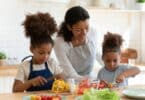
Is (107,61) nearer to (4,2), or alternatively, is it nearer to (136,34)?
(4,2)

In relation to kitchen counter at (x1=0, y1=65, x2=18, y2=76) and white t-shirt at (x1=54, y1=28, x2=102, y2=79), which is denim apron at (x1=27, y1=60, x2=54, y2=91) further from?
kitchen counter at (x1=0, y1=65, x2=18, y2=76)

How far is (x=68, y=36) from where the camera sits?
2482 millimetres

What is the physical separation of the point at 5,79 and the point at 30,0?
3.01 feet

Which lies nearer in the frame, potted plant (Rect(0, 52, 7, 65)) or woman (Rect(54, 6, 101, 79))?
woman (Rect(54, 6, 101, 79))

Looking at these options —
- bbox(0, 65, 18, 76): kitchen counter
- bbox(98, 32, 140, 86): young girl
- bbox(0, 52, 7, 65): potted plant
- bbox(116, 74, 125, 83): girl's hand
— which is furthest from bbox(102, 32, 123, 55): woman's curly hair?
bbox(0, 52, 7, 65): potted plant

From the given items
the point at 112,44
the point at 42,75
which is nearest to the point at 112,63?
the point at 112,44

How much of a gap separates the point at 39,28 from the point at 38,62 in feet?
0.71

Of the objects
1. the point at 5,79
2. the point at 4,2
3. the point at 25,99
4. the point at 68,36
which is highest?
the point at 4,2

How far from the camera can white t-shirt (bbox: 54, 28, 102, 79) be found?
7.88ft

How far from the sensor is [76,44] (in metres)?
2.50

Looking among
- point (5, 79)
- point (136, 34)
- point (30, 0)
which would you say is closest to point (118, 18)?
point (136, 34)

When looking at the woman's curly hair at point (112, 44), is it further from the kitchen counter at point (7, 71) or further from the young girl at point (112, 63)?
the kitchen counter at point (7, 71)

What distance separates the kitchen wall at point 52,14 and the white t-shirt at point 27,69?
1.28 metres

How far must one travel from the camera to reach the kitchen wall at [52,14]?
3439mm
